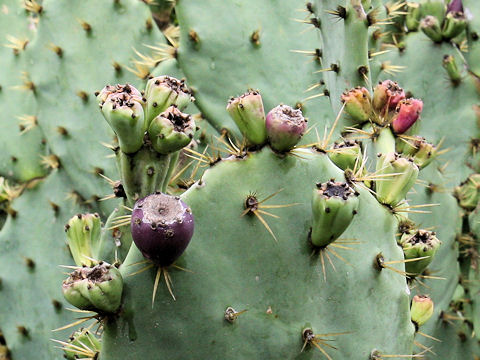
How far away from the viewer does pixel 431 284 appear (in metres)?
2.01

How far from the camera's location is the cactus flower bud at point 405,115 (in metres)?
1.45

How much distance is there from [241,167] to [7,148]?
4.92ft

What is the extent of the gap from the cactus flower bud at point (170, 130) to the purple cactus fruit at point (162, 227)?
86 millimetres

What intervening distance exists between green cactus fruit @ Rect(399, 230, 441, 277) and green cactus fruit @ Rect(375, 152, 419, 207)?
0.11 metres

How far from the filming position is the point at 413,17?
2414 mm

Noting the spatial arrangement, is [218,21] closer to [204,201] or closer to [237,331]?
[204,201]

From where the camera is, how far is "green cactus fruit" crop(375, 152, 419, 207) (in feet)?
Answer: 4.24

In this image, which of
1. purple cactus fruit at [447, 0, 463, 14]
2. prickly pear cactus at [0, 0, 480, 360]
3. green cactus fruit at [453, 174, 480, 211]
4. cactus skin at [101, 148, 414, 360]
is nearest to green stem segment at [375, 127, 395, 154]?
Answer: prickly pear cactus at [0, 0, 480, 360]

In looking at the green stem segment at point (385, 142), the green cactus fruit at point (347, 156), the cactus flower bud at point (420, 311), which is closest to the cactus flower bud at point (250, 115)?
the green cactus fruit at point (347, 156)

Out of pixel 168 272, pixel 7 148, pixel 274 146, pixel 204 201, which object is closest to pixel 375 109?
pixel 274 146

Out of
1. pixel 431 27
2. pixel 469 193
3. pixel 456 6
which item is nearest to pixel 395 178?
pixel 469 193

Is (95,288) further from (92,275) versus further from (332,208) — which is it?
(332,208)

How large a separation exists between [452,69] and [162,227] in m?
1.58

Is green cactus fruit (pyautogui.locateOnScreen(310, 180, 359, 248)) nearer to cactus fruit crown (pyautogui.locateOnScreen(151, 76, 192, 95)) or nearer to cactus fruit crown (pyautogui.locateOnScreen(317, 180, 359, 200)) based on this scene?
cactus fruit crown (pyautogui.locateOnScreen(317, 180, 359, 200))
